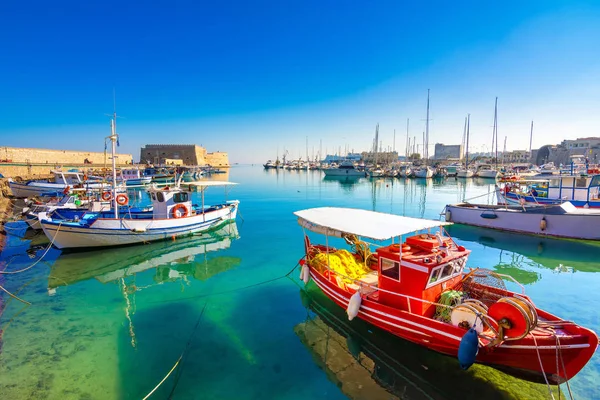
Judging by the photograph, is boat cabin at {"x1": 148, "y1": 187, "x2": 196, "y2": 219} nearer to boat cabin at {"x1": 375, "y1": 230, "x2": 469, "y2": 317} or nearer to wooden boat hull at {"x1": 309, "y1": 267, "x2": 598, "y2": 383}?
boat cabin at {"x1": 375, "y1": 230, "x2": 469, "y2": 317}

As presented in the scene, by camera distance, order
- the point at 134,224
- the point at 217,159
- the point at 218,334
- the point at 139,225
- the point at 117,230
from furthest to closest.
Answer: the point at 217,159 → the point at 139,225 → the point at 134,224 → the point at 117,230 → the point at 218,334

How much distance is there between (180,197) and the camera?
20156 mm

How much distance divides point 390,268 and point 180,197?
16.2m

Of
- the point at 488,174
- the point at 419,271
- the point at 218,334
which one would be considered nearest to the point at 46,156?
the point at 218,334

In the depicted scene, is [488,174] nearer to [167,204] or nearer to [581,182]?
[581,182]

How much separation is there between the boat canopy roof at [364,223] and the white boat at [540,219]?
618 inches

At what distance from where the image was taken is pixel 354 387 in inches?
272

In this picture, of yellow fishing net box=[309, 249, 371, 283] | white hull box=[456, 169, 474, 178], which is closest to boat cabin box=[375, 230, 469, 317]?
yellow fishing net box=[309, 249, 371, 283]

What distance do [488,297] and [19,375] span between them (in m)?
12.2

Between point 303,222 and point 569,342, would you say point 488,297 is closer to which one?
point 569,342

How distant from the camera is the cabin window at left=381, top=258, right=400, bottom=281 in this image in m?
7.98

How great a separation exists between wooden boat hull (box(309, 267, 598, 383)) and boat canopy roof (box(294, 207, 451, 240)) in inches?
79.0

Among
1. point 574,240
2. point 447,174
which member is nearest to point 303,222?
point 574,240

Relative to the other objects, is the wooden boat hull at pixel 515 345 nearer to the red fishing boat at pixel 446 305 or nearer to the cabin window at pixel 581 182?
the red fishing boat at pixel 446 305
